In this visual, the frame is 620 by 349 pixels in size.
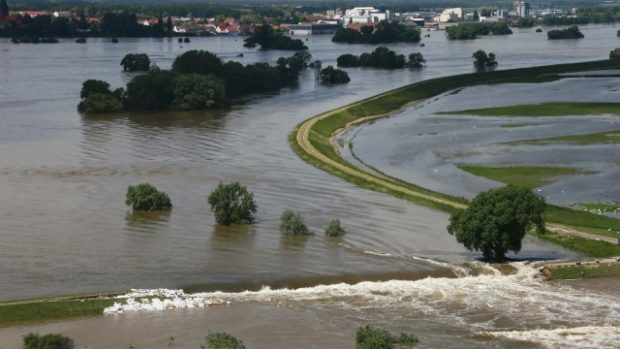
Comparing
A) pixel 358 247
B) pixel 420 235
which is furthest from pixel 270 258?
pixel 420 235

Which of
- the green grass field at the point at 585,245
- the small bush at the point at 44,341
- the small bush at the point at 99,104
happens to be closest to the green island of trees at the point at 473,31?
the small bush at the point at 99,104

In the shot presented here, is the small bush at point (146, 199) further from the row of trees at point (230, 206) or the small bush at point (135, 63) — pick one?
the small bush at point (135, 63)

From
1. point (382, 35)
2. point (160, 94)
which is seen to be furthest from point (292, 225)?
point (382, 35)

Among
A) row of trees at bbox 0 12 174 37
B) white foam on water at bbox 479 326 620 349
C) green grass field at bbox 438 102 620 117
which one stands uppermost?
row of trees at bbox 0 12 174 37

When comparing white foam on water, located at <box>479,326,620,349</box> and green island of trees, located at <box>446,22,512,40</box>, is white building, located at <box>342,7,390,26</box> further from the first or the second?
white foam on water, located at <box>479,326,620,349</box>

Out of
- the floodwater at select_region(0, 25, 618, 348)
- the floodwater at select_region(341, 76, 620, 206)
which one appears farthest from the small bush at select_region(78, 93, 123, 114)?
the floodwater at select_region(341, 76, 620, 206)

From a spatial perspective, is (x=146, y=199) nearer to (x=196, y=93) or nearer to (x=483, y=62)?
(x=196, y=93)
